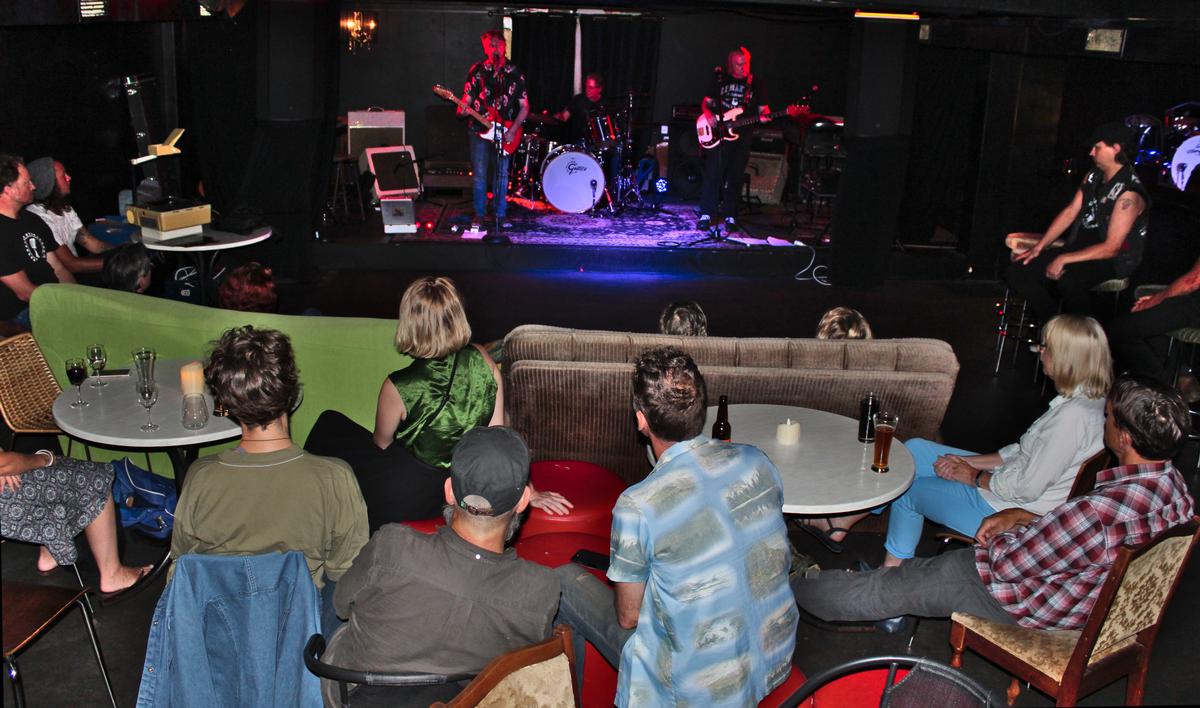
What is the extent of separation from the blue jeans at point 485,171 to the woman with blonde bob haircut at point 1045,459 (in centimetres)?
642

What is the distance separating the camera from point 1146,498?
9.17 ft

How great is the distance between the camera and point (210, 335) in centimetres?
434

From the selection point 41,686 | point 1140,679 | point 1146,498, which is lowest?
point 41,686

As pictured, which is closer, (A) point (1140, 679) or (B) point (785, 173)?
(A) point (1140, 679)

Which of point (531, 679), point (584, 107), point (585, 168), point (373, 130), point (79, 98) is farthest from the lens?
point (584, 107)

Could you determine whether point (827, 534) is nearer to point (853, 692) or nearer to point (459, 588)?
point (853, 692)

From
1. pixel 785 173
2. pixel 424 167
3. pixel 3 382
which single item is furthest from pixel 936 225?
pixel 3 382

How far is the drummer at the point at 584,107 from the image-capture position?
10898 mm

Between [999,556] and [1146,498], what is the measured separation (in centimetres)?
43

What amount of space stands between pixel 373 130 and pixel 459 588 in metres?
8.84

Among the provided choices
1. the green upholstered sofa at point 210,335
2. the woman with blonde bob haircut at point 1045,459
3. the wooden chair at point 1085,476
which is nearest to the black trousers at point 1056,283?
the woman with blonde bob haircut at point 1045,459

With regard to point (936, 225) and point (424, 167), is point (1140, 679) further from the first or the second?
point (424, 167)

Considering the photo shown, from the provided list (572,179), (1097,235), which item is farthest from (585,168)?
(1097,235)

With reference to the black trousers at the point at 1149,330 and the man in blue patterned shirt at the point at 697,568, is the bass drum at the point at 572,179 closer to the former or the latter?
the black trousers at the point at 1149,330
